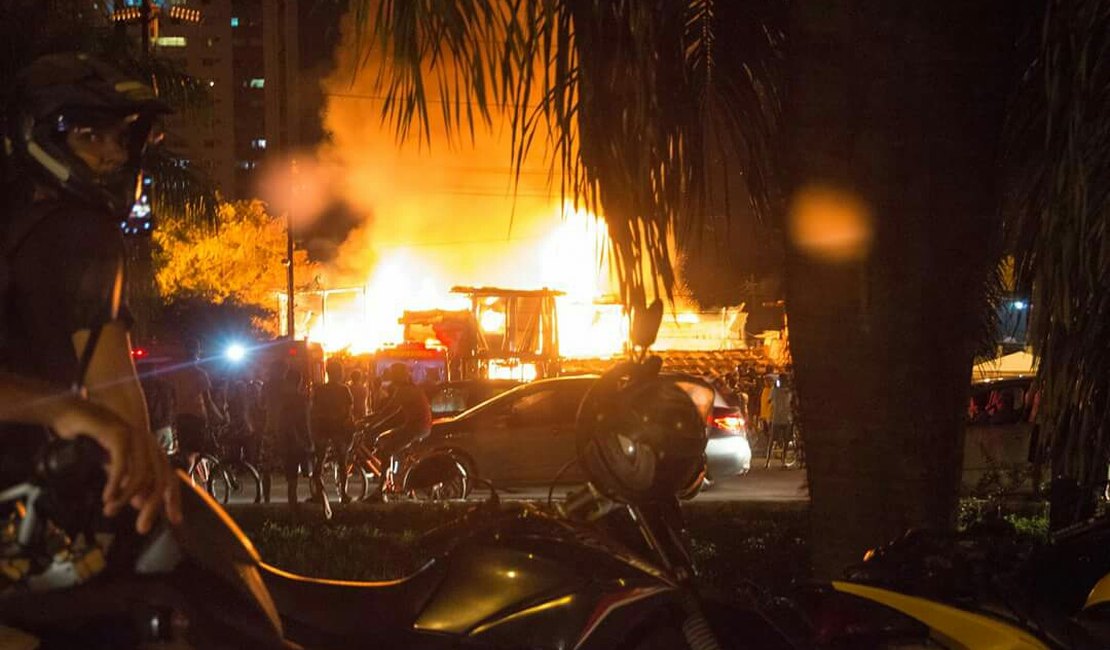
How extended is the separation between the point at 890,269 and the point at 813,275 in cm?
28

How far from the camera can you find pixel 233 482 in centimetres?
1708

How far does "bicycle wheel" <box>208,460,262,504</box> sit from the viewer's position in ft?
54.9

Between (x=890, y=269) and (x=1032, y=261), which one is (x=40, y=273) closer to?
(x=890, y=269)

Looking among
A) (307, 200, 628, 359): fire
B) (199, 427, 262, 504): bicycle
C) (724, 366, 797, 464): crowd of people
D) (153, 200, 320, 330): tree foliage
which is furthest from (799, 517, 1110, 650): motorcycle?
(153, 200, 320, 330): tree foliage

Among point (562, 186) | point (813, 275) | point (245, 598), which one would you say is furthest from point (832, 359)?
point (245, 598)

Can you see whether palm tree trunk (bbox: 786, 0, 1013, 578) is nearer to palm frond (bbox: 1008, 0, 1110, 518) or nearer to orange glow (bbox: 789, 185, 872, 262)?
orange glow (bbox: 789, 185, 872, 262)

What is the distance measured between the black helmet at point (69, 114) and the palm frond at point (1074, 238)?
301 cm

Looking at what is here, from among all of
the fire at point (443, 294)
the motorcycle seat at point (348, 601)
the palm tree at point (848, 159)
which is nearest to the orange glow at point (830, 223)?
the palm tree at point (848, 159)

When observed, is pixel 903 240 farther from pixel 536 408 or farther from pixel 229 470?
pixel 229 470

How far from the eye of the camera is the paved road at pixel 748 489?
641 inches

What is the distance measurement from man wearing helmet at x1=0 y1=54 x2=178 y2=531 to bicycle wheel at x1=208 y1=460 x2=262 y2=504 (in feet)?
45.5

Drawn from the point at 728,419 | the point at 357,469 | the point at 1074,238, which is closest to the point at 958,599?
the point at 1074,238

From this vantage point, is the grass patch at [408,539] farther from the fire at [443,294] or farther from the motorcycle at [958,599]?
the fire at [443,294]

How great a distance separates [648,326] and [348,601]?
0.93 meters
